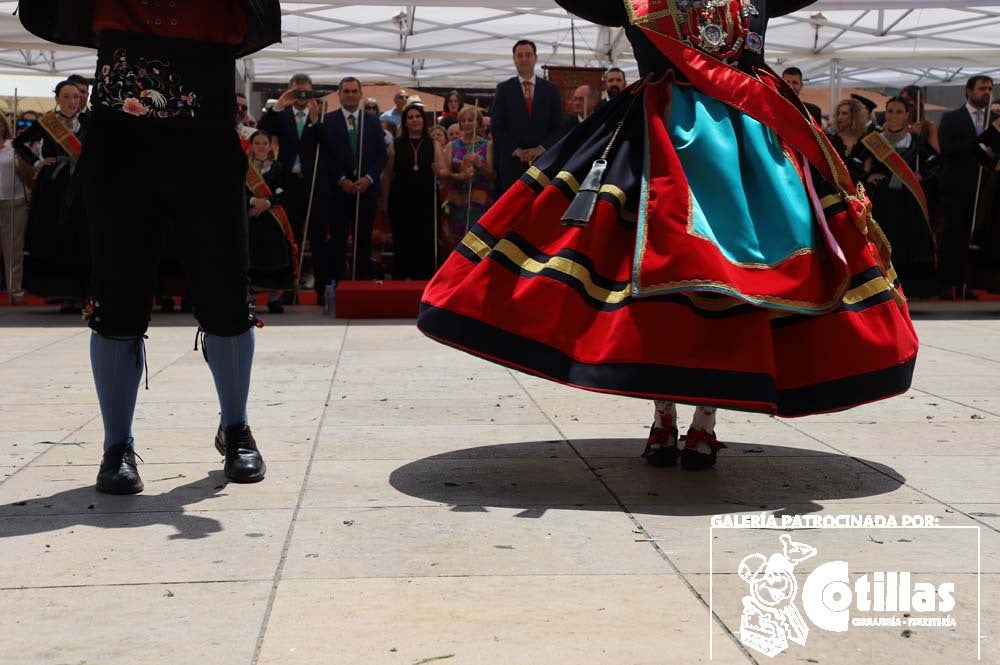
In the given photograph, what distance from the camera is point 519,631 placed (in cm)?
276

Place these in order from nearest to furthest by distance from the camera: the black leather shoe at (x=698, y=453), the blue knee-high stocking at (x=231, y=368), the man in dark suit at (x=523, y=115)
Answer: the blue knee-high stocking at (x=231, y=368), the black leather shoe at (x=698, y=453), the man in dark suit at (x=523, y=115)

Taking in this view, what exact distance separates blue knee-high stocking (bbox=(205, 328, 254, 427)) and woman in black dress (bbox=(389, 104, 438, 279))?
8.00 m

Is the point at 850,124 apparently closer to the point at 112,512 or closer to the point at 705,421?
the point at 705,421

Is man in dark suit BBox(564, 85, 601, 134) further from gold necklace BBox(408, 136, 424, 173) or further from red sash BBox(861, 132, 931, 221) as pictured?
red sash BBox(861, 132, 931, 221)

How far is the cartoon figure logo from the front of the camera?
2703mm

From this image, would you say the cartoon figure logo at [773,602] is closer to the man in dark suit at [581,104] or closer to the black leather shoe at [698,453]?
the black leather shoe at [698,453]

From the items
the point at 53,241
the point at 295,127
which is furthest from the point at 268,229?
the point at 53,241

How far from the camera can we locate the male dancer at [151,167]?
13.2 ft

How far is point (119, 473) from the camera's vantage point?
405cm

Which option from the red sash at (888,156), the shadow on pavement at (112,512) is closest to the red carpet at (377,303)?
the red sash at (888,156)

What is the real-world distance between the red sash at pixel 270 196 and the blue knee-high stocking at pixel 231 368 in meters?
6.49

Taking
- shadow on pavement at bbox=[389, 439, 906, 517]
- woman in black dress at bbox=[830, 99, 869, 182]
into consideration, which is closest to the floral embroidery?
shadow on pavement at bbox=[389, 439, 906, 517]

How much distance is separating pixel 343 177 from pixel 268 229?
0.89m

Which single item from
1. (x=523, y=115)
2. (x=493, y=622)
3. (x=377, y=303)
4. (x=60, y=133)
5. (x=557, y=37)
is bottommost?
(x=377, y=303)
